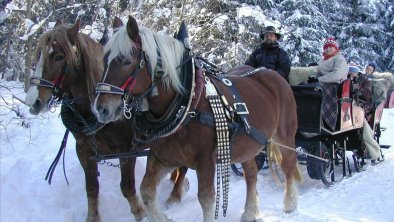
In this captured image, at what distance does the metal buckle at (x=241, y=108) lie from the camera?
367cm

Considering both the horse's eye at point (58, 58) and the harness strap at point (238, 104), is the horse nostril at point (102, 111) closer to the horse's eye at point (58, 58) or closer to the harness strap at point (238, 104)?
the horse's eye at point (58, 58)

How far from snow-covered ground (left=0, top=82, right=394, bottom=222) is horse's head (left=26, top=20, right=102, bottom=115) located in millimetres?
1191

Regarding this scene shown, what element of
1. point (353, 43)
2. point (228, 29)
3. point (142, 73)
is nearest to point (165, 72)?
point (142, 73)

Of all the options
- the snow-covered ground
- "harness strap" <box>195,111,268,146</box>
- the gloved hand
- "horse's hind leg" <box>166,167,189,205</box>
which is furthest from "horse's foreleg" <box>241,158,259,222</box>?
the gloved hand

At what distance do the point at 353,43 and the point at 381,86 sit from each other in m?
18.6

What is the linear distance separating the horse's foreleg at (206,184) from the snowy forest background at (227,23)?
335 centimetres

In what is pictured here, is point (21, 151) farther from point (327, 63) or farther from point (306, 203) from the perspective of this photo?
point (327, 63)

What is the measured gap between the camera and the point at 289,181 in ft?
16.5

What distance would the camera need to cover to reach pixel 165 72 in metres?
3.16

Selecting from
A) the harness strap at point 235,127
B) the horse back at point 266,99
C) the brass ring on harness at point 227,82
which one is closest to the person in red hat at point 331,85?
the horse back at point 266,99

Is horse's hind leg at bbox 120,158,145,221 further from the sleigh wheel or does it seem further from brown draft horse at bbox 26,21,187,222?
the sleigh wheel

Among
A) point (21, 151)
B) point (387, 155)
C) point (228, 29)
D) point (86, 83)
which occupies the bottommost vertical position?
point (387, 155)

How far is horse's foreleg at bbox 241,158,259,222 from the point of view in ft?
14.8

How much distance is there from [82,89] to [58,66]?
13.4 inches
